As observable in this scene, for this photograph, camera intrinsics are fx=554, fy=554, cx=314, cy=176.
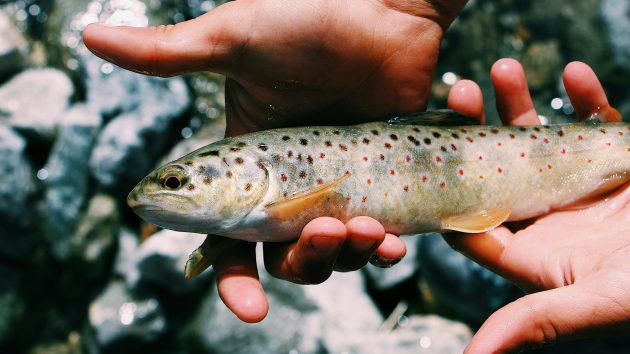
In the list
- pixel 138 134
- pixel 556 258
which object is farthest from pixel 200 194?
pixel 138 134

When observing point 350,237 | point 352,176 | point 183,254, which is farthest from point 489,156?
point 183,254

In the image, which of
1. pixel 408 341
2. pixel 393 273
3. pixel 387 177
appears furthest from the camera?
pixel 393 273

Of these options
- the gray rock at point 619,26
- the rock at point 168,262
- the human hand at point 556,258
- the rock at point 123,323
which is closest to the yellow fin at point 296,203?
the human hand at point 556,258

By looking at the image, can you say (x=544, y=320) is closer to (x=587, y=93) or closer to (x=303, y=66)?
(x=303, y=66)

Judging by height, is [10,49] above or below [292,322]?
above

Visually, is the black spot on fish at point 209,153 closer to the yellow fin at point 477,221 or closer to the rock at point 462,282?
the yellow fin at point 477,221

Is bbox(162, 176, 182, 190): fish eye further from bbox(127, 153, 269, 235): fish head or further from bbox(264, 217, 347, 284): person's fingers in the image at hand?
bbox(264, 217, 347, 284): person's fingers

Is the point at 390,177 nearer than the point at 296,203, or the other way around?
the point at 296,203
